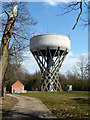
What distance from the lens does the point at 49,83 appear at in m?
30.4

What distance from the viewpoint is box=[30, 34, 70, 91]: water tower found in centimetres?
2827

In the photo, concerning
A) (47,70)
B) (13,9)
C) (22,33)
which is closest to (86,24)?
(13,9)

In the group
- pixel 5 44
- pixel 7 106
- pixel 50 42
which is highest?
pixel 50 42

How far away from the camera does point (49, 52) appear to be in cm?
2892

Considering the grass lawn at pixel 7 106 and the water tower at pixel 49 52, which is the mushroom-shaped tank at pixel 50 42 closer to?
the water tower at pixel 49 52

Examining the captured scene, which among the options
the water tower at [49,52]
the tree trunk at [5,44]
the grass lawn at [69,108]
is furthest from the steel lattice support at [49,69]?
the tree trunk at [5,44]

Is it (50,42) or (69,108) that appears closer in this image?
(69,108)

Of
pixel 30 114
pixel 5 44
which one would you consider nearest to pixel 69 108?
pixel 30 114

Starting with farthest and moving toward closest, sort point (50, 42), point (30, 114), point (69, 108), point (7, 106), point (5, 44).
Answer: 1. point (50, 42)
2. point (7, 106)
3. point (69, 108)
4. point (30, 114)
5. point (5, 44)

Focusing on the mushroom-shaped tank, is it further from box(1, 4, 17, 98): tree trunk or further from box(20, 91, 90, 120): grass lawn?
box(1, 4, 17, 98): tree trunk

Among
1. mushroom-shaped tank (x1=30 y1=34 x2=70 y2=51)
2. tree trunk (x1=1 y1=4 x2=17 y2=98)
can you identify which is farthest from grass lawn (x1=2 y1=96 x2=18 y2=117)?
mushroom-shaped tank (x1=30 y1=34 x2=70 y2=51)

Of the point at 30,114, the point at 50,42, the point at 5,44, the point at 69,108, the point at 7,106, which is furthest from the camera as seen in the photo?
the point at 50,42

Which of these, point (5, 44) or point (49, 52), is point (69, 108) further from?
point (49, 52)

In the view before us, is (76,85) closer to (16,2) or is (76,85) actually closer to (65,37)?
(65,37)
